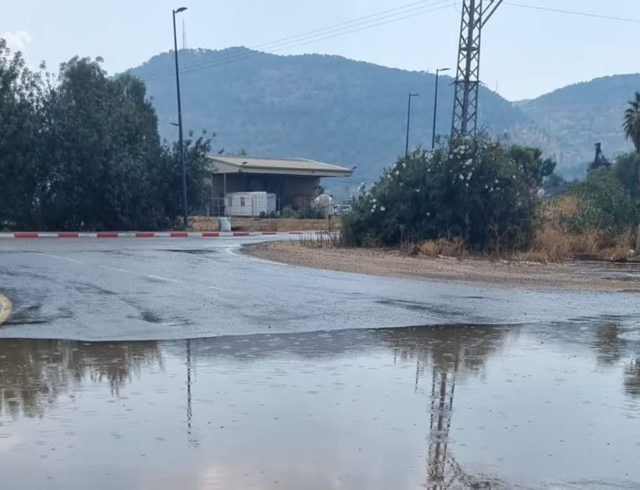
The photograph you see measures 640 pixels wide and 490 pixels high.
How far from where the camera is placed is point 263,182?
73375 mm

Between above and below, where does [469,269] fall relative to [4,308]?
below

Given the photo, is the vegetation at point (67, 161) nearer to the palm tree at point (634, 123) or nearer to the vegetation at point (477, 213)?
the vegetation at point (477, 213)

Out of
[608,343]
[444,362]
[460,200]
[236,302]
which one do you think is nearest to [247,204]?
[460,200]

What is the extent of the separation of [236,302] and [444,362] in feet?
19.0

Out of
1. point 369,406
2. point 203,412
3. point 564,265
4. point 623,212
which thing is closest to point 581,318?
point 369,406

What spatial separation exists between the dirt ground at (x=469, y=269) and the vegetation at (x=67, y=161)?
17.1 metres

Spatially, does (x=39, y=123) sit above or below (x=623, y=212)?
above

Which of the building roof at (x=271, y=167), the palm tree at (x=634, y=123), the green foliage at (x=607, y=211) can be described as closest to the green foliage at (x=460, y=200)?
the green foliage at (x=607, y=211)

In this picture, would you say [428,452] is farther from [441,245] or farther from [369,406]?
[441,245]

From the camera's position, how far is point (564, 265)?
26.5 m

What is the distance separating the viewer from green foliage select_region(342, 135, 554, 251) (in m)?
30.4

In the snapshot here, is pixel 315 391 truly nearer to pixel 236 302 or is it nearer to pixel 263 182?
pixel 236 302

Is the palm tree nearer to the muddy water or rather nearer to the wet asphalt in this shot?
the wet asphalt

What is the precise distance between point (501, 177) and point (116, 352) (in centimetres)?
2190
